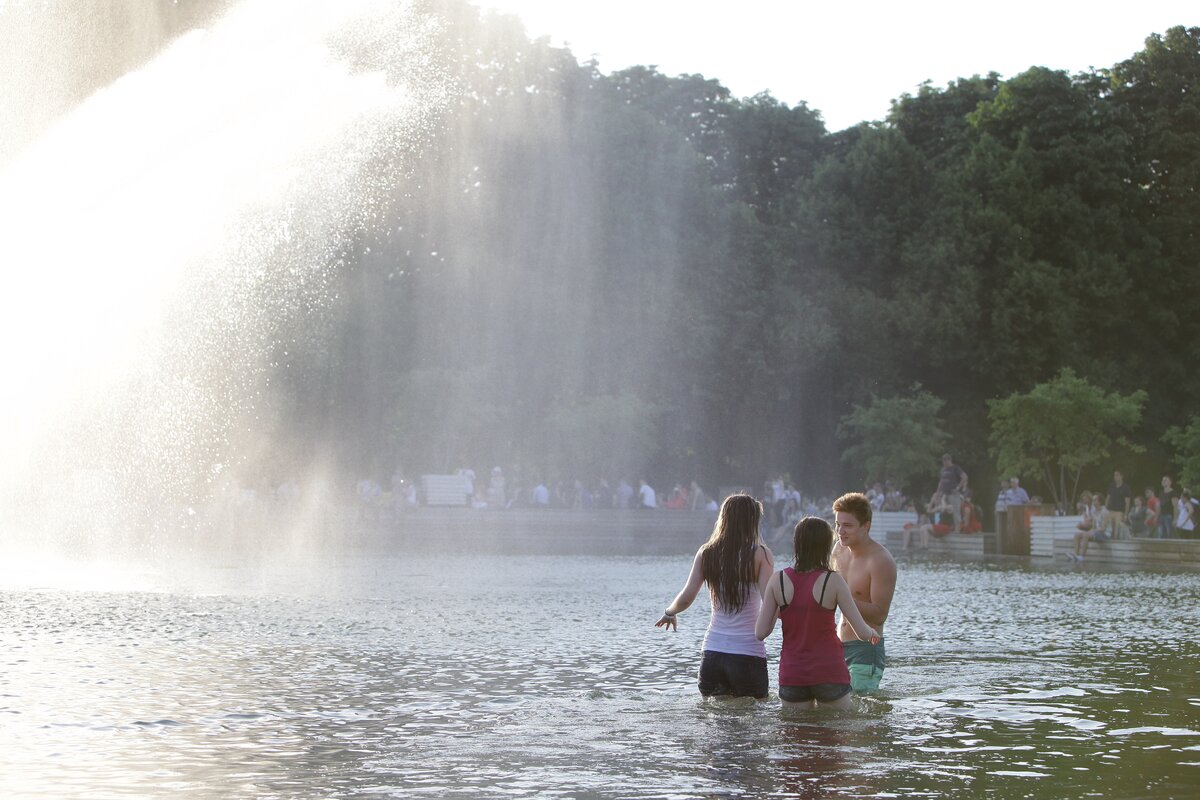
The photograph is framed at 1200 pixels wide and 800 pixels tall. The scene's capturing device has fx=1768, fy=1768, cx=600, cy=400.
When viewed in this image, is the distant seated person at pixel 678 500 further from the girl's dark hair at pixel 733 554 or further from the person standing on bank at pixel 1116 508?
the girl's dark hair at pixel 733 554

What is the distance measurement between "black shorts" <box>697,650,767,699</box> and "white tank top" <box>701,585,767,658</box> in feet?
0.10

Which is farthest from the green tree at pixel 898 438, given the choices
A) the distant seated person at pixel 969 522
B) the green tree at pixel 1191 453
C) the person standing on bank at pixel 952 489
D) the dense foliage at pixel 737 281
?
the distant seated person at pixel 969 522

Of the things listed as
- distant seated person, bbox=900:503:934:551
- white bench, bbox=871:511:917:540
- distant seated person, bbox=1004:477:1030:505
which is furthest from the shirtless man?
white bench, bbox=871:511:917:540

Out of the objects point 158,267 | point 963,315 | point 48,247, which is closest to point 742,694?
point 48,247

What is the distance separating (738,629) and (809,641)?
0.50 metres

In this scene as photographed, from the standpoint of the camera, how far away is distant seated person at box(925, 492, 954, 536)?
3612 cm

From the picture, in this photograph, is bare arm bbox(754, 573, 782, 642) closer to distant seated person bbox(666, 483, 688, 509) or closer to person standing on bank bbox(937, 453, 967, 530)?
person standing on bank bbox(937, 453, 967, 530)

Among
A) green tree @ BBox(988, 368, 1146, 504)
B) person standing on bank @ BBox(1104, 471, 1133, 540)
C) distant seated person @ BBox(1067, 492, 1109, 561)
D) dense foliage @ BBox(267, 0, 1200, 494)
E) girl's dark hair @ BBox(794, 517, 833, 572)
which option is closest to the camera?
girl's dark hair @ BBox(794, 517, 833, 572)

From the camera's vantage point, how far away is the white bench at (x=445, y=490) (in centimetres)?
4500

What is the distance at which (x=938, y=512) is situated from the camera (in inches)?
1462

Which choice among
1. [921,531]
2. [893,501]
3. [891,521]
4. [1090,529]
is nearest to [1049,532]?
[1090,529]

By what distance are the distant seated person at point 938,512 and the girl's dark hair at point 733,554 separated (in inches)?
1090

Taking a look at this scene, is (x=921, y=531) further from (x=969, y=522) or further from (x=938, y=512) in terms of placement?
(x=969, y=522)

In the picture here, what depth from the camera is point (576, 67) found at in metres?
52.8
